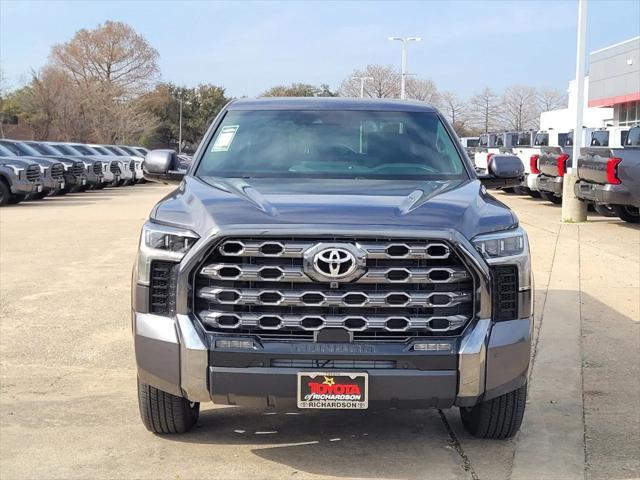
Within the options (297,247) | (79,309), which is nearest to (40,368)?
(79,309)

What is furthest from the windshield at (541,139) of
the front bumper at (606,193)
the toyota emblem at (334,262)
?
the toyota emblem at (334,262)

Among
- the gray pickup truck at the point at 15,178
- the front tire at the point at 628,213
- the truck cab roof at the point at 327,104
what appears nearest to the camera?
the truck cab roof at the point at 327,104

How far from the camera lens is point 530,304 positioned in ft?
13.8

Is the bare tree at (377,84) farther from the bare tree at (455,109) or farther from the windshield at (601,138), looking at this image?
the windshield at (601,138)

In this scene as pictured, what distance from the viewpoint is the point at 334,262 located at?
3861mm

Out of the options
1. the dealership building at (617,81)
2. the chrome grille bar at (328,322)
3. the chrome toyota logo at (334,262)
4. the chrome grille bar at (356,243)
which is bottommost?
the chrome grille bar at (328,322)

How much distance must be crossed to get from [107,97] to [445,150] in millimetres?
61728

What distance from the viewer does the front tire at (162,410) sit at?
4.47 m

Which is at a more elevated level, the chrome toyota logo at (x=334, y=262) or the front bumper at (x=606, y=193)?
the chrome toyota logo at (x=334, y=262)

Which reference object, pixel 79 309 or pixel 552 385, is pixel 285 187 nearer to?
pixel 552 385

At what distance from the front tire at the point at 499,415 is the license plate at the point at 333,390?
86 centimetres

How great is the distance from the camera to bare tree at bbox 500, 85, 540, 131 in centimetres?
7825

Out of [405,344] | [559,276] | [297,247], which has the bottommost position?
[559,276]

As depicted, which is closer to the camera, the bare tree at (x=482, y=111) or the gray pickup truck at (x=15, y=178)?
the gray pickup truck at (x=15, y=178)
